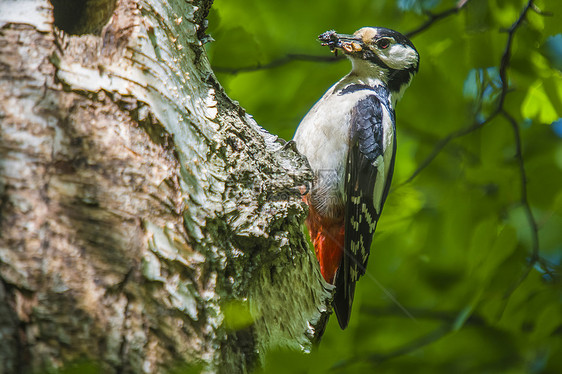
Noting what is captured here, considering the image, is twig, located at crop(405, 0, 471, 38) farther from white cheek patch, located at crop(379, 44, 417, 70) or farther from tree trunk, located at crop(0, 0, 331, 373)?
tree trunk, located at crop(0, 0, 331, 373)

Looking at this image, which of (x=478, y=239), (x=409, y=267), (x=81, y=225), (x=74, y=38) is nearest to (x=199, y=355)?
(x=81, y=225)

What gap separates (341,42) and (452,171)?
96cm

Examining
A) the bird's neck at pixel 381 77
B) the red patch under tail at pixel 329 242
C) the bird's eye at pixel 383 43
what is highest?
the bird's eye at pixel 383 43

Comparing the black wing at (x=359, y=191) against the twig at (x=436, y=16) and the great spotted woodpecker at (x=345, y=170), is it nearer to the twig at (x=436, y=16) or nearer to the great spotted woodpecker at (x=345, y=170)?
the great spotted woodpecker at (x=345, y=170)

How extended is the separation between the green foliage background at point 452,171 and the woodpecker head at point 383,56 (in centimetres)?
10

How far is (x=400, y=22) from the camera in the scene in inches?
130

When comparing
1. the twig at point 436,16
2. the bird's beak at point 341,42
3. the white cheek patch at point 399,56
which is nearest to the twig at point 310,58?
A: the twig at point 436,16

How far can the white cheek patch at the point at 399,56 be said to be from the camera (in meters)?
3.06

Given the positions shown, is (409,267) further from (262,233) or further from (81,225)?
(81,225)

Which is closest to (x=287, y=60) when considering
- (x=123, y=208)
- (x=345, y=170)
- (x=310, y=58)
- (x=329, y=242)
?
(x=310, y=58)

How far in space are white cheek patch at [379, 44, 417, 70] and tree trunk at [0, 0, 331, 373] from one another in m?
1.59

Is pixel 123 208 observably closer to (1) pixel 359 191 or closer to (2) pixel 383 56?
(1) pixel 359 191

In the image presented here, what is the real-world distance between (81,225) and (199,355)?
43cm

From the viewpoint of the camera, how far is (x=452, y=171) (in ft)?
10.1
